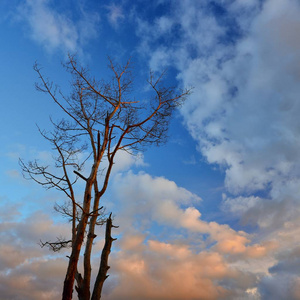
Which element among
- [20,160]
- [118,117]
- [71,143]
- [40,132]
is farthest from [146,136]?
[20,160]

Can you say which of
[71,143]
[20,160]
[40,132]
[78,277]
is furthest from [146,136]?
[78,277]

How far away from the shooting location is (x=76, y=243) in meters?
9.51

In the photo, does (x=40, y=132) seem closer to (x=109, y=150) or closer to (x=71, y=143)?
(x=71, y=143)

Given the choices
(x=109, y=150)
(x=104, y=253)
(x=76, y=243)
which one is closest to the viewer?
(x=76, y=243)

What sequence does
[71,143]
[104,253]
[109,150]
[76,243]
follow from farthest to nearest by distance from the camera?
1. [71,143]
2. [109,150]
3. [104,253]
4. [76,243]

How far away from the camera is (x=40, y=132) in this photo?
38.8 feet

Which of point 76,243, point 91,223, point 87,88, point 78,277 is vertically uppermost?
point 87,88

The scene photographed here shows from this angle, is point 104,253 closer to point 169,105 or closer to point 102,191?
point 102,191

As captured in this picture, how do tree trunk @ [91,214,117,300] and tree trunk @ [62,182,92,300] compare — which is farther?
tree trunk @ [91,214,117,300]

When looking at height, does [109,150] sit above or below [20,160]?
above

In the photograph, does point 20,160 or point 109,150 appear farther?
point 109,150

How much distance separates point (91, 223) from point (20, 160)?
3.44m

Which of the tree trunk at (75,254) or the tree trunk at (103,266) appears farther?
the tree trunk at (103,266)

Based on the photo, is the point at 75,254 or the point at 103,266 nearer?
the point at 75,254
